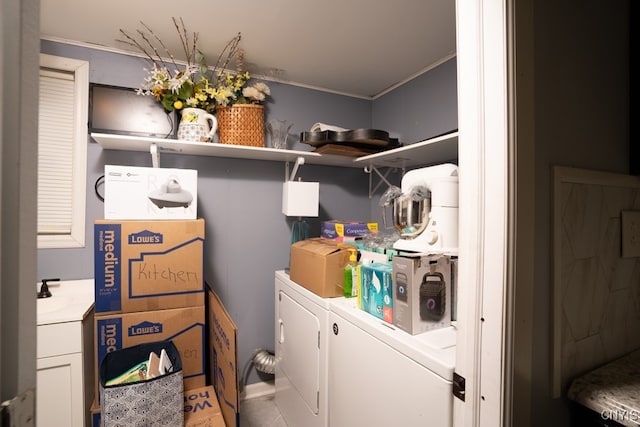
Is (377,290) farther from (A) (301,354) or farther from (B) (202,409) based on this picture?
(B) (202,409)

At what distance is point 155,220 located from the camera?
1.49m

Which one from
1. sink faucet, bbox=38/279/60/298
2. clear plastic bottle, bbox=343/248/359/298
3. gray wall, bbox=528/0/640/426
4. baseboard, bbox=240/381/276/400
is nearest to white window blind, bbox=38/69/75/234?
sink faucet, bbox=38/279/60/298

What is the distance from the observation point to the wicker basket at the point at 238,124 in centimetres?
181

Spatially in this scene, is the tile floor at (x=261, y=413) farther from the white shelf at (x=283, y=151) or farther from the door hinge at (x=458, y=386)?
the white shelf at (x=283, y=151)

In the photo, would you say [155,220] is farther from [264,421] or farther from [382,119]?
[382,119]

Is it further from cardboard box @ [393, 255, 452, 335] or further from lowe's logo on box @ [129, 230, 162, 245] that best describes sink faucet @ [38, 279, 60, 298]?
cardboard box @ [393, 255, 452, 335]

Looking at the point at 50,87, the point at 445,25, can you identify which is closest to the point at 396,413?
the point at 445,25

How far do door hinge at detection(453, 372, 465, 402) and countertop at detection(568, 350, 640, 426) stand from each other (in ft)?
0.89

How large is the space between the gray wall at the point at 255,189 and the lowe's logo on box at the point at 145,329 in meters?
0.56

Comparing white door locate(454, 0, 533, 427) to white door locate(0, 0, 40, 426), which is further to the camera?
white door locate(454, 0, 533, 427)

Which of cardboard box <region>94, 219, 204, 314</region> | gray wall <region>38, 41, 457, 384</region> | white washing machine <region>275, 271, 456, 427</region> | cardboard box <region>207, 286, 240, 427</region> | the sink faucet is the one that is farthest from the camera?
gray wall <region>38, 41, 457, 384</region>

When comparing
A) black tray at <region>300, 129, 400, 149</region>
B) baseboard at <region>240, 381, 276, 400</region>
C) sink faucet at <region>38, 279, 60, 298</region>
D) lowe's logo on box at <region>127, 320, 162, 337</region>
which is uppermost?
black tray at <region>300, 129, 400, 149</region>

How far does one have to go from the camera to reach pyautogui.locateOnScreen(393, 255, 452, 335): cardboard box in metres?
0.99

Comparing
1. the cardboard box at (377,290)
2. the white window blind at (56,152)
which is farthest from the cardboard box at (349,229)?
the white window blind at (56,152)
